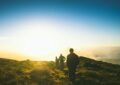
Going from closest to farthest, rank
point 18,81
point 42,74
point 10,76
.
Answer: point 18,81 < point 10,76 < point 42,74

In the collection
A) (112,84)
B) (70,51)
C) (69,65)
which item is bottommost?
(112,84)

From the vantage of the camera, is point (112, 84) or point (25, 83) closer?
point (25, 83)

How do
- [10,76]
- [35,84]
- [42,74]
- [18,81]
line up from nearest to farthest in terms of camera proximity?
[35,84] < [18,81] < [10,76] < [42,74]

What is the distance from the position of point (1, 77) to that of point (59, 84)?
282 inches

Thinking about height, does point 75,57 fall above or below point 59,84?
above

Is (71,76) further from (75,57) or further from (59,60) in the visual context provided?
(59,60)

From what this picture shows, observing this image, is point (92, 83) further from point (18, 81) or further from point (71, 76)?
point (18, 81)

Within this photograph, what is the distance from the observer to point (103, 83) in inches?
947

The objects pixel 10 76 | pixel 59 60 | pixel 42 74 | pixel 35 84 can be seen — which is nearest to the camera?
pixel 35 84

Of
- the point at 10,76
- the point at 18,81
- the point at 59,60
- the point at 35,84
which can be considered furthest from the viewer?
the point at 59,60

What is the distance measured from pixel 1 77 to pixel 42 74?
5596 mm

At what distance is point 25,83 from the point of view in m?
22.0

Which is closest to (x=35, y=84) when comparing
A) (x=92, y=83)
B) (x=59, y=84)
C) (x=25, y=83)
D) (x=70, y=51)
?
(x=25, y=83)

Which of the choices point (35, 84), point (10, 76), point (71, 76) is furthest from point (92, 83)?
point (10, 76)
